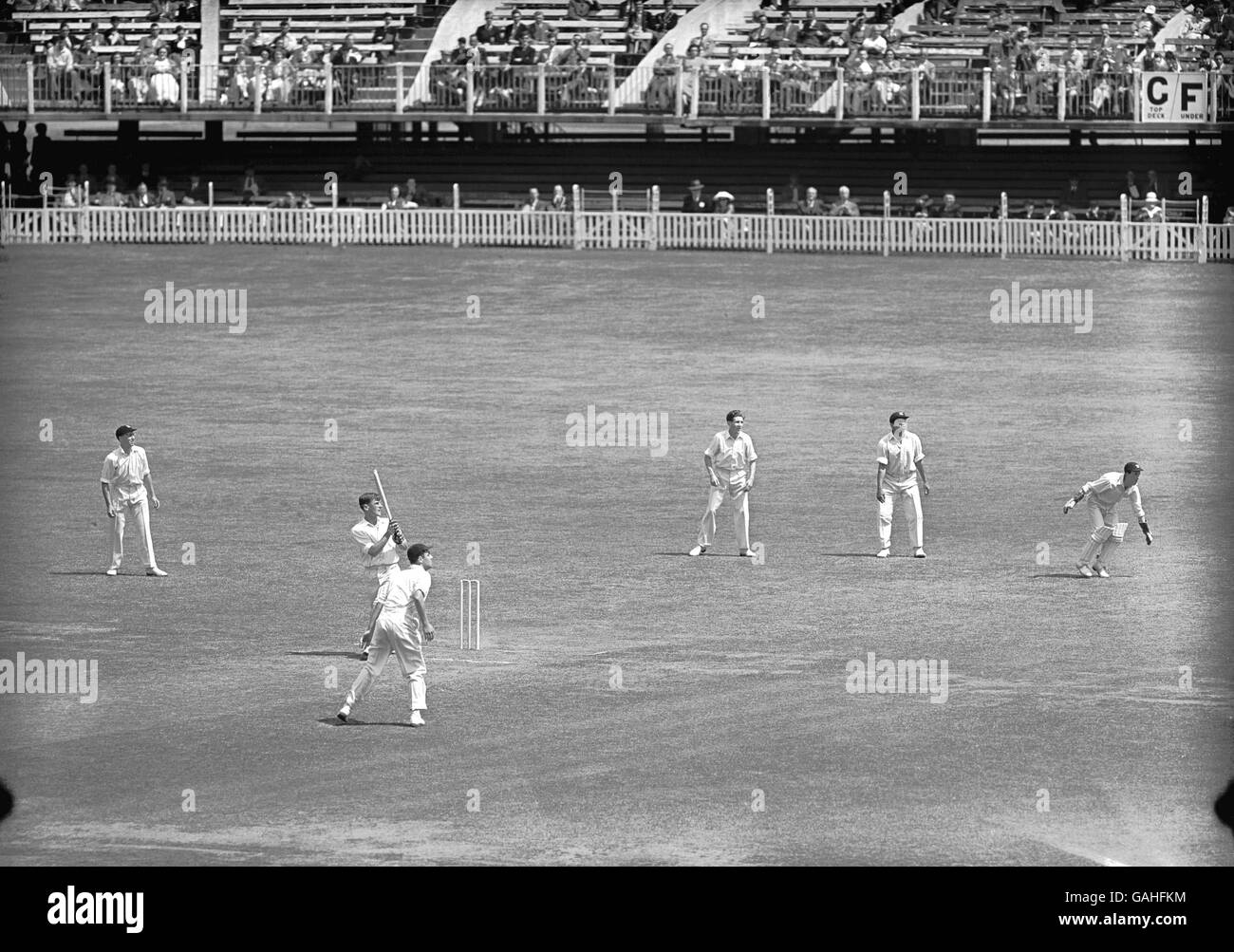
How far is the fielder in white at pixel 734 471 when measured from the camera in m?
26.0

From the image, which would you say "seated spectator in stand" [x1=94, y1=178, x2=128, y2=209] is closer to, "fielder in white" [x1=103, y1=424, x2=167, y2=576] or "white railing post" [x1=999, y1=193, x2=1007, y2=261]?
"white railing post" [x1=999, y1=193, x2=1007, y2=261]

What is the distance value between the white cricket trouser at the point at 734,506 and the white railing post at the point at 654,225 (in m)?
24.7

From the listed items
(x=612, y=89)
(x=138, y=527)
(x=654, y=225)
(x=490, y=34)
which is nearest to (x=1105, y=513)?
(x=138, y=527)

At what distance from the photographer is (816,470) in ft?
105

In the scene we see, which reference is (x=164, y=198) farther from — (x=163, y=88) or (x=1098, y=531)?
(x=1098, y=531)

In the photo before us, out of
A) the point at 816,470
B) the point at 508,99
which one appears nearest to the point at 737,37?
the point at 508,99

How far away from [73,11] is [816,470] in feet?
115

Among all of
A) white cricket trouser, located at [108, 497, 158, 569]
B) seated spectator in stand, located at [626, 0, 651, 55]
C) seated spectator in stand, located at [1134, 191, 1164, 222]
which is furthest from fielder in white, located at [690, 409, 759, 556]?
seated spectator in stand, located at [626, 0, 651, 55]

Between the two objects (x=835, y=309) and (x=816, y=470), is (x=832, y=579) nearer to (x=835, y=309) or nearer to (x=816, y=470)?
(x=816, y=470)

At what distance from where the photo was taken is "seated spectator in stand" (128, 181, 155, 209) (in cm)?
5321

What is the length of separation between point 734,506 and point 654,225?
2516 cm

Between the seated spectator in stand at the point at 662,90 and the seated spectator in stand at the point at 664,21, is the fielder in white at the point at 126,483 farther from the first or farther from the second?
the seated spectator in stand at the point at 664,21

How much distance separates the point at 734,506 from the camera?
86.2 feet

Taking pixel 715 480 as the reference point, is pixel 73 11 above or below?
above
